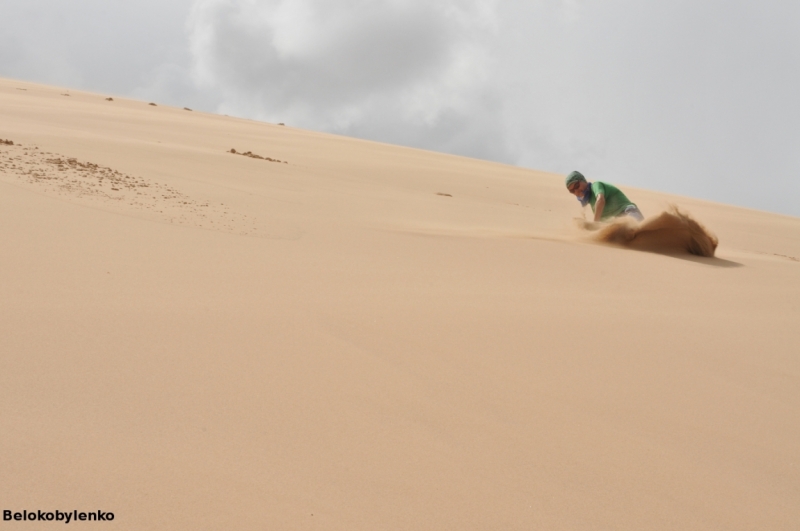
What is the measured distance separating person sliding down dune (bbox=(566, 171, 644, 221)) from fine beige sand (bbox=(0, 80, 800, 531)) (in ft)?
4.93

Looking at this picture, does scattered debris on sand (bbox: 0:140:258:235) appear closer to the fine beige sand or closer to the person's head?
the fine beige sand

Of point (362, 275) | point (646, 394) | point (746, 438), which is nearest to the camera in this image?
point (746, 438)

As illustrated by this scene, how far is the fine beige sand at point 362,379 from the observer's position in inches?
53.8

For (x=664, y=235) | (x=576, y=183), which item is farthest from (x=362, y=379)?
(x=576, y=183)

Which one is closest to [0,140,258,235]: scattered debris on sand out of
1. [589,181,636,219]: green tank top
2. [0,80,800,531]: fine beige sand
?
[0,80,800,531]: fine beige sand

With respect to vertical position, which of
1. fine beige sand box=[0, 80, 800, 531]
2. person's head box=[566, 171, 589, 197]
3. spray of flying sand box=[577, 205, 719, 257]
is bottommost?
fine beige sand box=[0, 80, 800, 531]

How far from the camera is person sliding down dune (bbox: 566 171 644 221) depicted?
547cm

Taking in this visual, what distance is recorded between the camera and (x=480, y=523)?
52.8 inches

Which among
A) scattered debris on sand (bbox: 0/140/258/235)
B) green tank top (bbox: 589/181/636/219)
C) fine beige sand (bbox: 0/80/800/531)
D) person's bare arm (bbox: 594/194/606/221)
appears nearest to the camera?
fine beige sand (bbox: 0/80/800/531)

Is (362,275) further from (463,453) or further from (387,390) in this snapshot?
(463,453)

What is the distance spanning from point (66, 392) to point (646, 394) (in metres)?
1.64

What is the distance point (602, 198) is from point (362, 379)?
4.09 m

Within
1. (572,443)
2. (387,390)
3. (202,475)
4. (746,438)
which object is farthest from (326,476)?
(746,438)

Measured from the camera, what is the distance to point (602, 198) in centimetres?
547
